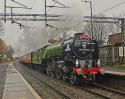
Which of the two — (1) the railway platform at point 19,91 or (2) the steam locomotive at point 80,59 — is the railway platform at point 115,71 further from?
(1) the railway platform at point 19,91

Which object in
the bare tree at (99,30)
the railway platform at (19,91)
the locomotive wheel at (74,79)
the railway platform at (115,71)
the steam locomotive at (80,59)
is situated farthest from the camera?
the bare tree at (99,30)

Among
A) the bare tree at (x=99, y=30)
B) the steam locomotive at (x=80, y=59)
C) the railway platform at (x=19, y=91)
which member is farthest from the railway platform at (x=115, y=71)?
the bare tree at (x=99, y=30)

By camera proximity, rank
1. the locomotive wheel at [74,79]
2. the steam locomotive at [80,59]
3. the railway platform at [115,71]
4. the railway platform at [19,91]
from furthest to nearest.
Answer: the railway platform at [115,71], the locomotive wheel at [74,79], the steam locomotive at [80,59], the railway platform at [19,91]

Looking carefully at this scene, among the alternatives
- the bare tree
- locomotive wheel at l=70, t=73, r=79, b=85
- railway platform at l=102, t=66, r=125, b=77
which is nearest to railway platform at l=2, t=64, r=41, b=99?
locomotive wheel at l=70, t=73, r=79, b=85


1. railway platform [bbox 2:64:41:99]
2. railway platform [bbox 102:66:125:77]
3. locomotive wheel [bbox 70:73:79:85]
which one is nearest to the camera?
railway platform [bbox 2:64:41:99]

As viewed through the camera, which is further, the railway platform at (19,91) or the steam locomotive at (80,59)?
the steam locomotive at (80,59)

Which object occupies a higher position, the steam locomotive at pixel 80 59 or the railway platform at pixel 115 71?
the steam locomotive at pixel 80 59

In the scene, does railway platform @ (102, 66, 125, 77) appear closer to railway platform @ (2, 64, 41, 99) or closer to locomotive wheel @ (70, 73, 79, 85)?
locomotive wheel @ (70, 73, 79, 85)

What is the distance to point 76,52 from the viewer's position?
838 inches

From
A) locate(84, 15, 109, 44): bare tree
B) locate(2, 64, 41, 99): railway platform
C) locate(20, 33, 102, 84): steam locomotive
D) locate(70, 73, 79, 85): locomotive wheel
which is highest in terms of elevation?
locate(84, 15, 109, 44): bare tree

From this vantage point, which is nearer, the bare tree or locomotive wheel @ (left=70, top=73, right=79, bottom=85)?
locomotive wheel @ (left=70, top=73, right=79, bottom=85)

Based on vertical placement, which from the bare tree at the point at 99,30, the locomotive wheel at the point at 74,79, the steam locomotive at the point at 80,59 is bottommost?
the locomotive wheel at the point at 74,79

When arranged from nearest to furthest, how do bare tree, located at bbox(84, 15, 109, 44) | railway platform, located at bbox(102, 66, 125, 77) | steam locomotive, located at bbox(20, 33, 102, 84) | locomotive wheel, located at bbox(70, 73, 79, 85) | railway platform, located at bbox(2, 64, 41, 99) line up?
1. railway platform, located at bbox(2, 64, 41, 99)
2. steam locomotive, located at bbox(20, 33, 102, 84)
3. locomotive wheel, located at bbox(70, 73, 79, 85)
4. railway platform, located at bbox(102, 66, 125, 77)
5. bare tree, located at bbox(84, 15, 109, 44)

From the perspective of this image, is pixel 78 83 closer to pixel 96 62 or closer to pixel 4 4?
pixel 96 62
